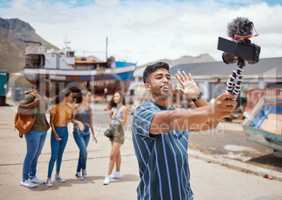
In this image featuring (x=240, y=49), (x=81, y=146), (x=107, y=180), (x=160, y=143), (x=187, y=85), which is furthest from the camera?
(x=81, y=146)

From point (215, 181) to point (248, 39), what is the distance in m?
5.16

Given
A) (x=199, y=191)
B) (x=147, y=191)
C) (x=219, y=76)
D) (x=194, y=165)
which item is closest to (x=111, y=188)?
(x=199, y=191)

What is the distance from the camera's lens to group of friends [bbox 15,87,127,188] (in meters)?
5.78

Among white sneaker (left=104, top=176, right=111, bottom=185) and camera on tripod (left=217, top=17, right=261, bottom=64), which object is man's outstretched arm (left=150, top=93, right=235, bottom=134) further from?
white sneaker (left=104, top=176, right=111, bottom=185)

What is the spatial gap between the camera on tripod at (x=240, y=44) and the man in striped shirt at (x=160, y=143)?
1.25ft

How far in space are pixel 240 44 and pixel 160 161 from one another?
3.01 feet

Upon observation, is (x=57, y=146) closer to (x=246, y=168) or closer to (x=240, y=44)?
(x=246, y=168)

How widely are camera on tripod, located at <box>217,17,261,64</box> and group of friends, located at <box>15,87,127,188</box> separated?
462cm

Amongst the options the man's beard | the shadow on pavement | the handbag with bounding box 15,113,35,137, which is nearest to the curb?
the shadow on pavement

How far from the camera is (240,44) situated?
1.60 metres

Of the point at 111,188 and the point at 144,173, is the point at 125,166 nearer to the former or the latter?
the point at 111,188

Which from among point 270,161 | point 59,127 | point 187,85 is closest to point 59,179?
point 59,127

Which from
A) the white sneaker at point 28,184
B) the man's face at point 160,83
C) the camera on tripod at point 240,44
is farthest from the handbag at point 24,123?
the camera on tripod at point 240,44

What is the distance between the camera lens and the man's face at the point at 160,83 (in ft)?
7.31
